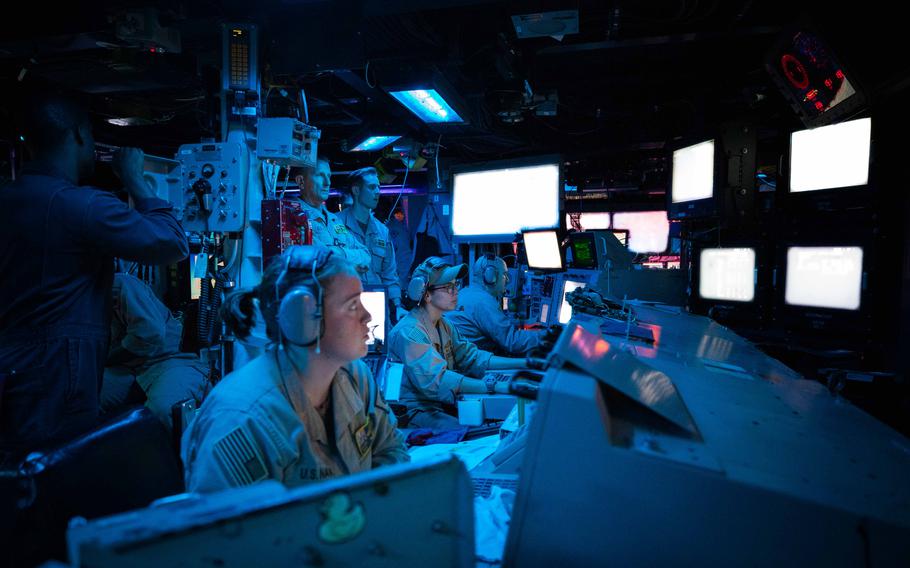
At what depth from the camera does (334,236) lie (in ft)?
13.1

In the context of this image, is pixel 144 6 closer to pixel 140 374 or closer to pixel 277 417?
pixel 140 374

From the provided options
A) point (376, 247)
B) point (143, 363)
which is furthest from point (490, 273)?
point (143, 363)

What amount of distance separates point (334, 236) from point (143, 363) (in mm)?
1562

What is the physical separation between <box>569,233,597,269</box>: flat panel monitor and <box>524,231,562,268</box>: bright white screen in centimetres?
50

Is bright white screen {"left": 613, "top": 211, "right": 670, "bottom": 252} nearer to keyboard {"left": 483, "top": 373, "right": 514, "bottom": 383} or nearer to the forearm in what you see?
the forearm

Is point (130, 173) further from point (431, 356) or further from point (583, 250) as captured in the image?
point (583, 250)

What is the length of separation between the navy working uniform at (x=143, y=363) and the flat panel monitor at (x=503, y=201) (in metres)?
4.02

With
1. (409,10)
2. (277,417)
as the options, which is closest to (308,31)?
(409,10)

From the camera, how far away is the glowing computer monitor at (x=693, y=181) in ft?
13.6

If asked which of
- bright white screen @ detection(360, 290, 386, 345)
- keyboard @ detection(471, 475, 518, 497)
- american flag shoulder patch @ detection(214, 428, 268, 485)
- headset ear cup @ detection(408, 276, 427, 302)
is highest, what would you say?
headset ear cup @ detection(408, 276, 427, 302)

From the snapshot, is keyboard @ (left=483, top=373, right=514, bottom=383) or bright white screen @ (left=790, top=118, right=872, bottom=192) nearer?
keyboard @ (left=483, top=373, right=514, bottom=383)

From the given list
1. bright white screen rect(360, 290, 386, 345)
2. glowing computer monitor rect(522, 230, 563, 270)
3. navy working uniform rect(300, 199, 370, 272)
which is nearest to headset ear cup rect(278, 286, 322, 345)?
bright white screen rect(360, 290, 386, 345)

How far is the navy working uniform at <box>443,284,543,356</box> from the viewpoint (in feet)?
13.6

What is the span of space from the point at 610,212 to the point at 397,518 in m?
10.9
